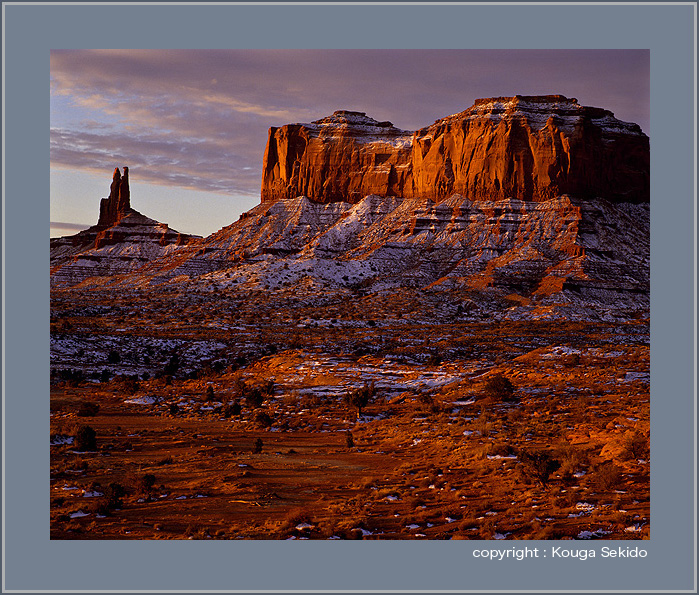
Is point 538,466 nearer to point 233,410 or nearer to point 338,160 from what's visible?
point 233,410

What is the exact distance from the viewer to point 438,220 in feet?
342

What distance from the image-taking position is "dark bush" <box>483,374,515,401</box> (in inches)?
839

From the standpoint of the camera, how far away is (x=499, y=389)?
2155 centimetres

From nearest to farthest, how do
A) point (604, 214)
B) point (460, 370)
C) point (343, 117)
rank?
point (460, 370) → point (604, 214) → point (343, 117)

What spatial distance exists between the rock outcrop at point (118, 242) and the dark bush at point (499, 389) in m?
119

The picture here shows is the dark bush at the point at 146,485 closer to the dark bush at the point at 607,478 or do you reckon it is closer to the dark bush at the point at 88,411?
the dark bush at the point at 607,478

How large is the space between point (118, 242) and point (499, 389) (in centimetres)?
14593

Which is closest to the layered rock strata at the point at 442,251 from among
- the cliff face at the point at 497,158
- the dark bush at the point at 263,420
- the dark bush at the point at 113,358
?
the cliff face at the point at 497,158

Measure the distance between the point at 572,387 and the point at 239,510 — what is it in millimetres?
13375

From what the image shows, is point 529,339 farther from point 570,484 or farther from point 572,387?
point 570,484

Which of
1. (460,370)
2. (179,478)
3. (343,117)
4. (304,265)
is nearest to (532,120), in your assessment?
(343,117)

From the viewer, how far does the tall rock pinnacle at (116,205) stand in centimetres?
15862

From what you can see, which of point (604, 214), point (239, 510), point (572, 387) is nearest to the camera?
point (239, 510)

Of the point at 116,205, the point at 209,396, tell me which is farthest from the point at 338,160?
the point at 209,396
